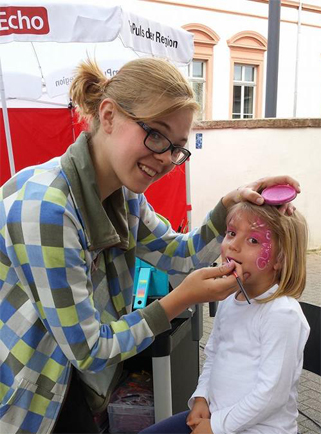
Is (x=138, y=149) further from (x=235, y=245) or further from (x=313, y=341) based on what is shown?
(x=313, y=341)

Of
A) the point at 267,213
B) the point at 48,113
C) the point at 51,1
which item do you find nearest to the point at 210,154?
the point at 48,113

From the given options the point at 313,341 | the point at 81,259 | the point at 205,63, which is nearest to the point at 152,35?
the point at 313,341

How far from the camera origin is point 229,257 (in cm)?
136

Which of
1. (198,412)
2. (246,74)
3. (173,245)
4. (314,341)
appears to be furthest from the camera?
(246,74)

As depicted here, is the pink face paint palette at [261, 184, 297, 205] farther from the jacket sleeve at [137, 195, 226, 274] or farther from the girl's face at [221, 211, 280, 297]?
the jacket sleeve at [137, 195, 226, 274]

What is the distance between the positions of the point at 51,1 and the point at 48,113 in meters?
1.91

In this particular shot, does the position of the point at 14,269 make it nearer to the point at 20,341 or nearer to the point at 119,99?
the point at 20,341

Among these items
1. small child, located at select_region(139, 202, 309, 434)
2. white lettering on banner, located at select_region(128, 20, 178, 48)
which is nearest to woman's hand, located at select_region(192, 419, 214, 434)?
small child, located at select_region(139, 202, 309, 434)

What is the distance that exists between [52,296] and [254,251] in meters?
0.63

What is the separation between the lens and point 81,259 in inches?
44.7

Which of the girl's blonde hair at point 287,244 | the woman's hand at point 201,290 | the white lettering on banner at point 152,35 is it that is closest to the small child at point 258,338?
the girl's blonde hair at point 287,244

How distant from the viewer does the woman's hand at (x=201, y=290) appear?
1.17m

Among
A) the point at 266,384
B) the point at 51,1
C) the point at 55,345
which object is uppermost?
the point at 51,1

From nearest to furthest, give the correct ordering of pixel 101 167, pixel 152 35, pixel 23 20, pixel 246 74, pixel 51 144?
pixel 101 167
pixel 23 20
pixel 152 35
pixel 51 144
pixel 246 74
